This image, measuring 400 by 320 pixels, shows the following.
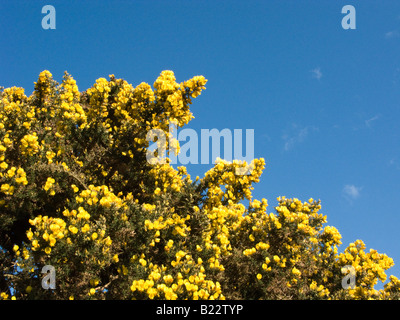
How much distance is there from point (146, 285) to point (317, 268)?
3728 millimetres

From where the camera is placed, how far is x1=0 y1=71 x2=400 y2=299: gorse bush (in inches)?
179

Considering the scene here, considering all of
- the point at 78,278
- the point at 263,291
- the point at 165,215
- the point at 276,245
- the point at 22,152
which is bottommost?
the point at 263,291

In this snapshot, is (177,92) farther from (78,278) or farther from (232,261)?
(78,278)

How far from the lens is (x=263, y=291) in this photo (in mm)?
5438

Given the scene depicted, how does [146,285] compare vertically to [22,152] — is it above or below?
below

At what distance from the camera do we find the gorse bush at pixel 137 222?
4.55 meters

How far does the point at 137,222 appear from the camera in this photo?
5.21 meters
